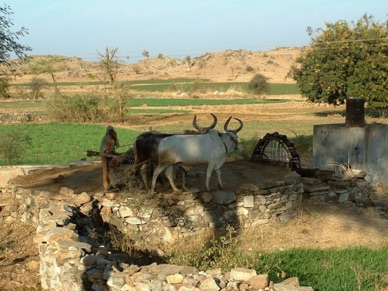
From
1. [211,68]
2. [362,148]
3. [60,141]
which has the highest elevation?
[211,68]

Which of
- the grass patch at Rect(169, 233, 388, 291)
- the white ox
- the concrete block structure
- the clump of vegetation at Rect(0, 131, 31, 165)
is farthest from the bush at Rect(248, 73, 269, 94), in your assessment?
the grass patch at Rect(169, 233, 388, 291)

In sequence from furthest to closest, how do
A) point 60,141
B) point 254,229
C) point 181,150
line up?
point 60,141 < point 254,229 < point 181,150

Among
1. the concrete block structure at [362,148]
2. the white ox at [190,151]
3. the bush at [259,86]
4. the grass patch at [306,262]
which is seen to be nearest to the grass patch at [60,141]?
the concrete block structure at [362,148]

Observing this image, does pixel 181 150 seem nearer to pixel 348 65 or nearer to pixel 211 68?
pixel 348 65

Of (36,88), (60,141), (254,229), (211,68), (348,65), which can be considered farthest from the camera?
(211,68)

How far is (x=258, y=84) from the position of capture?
72562 mm

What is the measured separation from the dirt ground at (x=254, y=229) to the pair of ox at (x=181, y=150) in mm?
862

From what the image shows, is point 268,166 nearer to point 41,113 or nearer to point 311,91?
point 311,91

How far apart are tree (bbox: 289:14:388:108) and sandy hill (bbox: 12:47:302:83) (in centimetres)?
5603

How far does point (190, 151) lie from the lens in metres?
10.6

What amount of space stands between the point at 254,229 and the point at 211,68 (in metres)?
106

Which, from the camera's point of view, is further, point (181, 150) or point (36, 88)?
point (36, 88)

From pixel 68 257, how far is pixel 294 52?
122 meters

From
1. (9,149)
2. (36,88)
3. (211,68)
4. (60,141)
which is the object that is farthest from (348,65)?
(211,68)
